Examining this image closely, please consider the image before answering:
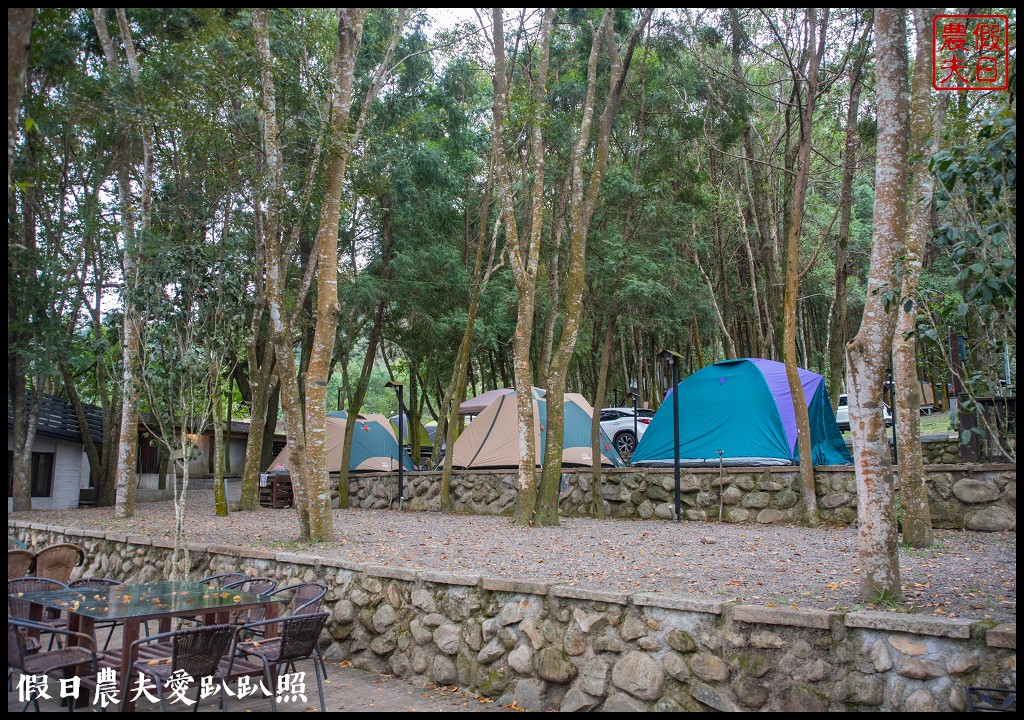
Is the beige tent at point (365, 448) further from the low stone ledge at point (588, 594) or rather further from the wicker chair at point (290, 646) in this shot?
the low stone ledge at point (588, 594)

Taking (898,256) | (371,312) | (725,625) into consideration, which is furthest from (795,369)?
(371,312)

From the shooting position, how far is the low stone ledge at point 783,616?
454cm

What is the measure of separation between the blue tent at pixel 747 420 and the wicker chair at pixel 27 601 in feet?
31.2

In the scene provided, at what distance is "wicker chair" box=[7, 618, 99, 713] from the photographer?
475 cm

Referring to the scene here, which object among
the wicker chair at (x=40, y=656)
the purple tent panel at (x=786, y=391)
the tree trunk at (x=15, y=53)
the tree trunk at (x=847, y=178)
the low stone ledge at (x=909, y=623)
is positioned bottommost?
the wicker chair at (x=40, y=656)

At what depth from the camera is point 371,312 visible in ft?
56.9

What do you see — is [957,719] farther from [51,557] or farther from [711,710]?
[51,557]

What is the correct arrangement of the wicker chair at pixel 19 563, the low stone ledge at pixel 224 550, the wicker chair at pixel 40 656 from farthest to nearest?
the low stone ledge at pixel 224 550 → the wicker chair at pixel 19 563 → the wicker chair at pixel 40 656

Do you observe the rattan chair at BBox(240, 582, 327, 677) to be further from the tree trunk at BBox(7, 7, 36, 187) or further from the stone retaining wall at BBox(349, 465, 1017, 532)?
the stone retaining wall at BBox(349, 465, 1017, 532)

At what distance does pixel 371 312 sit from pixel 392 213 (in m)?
2.37

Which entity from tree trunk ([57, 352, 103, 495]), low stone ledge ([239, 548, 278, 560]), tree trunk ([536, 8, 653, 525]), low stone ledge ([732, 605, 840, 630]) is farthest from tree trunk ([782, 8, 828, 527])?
tree trunk ([57, 352, 103, 495])

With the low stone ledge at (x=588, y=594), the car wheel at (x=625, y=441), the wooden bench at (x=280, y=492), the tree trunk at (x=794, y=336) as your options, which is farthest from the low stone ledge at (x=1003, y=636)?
the wooden bench at (x=280, y=492)

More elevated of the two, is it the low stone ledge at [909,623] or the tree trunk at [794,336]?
the tree trunk at [794,336]

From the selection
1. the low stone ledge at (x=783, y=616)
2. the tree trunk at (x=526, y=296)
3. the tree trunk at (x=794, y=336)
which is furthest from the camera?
the tree trunk at (x=526, y=296)
